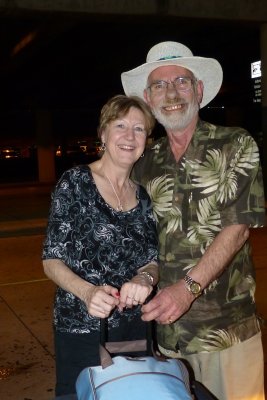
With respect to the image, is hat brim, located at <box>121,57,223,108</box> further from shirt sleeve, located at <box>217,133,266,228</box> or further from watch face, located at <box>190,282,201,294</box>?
watch face, located at <box>190,282,201,294</box>

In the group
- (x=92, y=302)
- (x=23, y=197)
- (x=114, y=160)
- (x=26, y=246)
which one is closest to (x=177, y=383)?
(x=92, y=302)

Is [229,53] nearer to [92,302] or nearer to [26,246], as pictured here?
[26,246]

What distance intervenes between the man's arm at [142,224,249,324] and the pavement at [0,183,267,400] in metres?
0.90

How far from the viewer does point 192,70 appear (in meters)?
2.57

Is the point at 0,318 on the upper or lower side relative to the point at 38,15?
lower

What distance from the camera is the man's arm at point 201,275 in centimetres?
203

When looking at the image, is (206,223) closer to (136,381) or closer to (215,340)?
(215,340)

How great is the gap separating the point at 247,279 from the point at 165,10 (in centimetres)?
1033

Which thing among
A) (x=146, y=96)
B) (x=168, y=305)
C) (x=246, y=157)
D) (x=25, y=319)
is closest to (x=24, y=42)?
(x=25, y=319)

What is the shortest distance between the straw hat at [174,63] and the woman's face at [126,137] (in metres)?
0.28

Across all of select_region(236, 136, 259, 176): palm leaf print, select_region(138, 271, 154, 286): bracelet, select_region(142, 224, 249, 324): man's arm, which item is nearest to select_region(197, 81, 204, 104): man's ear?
select_region(236, 136, 259, 176): palm leaf print

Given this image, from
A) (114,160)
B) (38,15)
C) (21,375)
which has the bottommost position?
(21,375)

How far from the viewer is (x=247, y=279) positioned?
7.84 ft

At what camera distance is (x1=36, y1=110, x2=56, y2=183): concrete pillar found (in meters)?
25.8
